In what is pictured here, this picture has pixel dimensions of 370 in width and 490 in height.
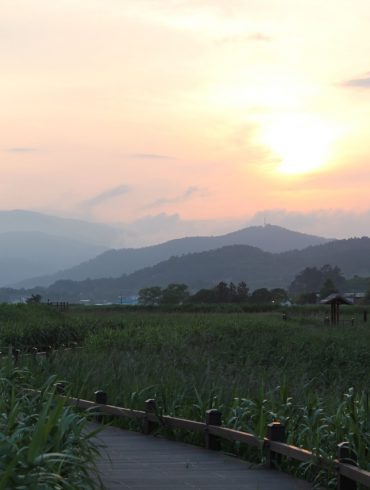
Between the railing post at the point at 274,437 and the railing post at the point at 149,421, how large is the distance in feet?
6.30

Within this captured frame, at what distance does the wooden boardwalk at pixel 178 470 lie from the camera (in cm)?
567

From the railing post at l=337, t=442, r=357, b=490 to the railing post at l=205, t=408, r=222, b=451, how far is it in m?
1.78

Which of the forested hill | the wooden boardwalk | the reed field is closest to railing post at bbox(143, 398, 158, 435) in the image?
the reed field

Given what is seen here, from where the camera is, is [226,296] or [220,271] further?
[220,271]

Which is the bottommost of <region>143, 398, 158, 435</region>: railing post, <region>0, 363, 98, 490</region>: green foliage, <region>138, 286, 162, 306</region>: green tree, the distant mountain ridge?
<region>143, 398, 158, 435</region>: railing post

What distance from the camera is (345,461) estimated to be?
5.35 metres

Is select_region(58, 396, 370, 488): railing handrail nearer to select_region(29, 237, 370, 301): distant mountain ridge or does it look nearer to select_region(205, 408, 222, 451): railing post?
select_region(205, 408, 222, 451): railing post

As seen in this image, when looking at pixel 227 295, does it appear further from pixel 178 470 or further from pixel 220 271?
A: pixel 220 271

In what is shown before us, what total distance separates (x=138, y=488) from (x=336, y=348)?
620 inches

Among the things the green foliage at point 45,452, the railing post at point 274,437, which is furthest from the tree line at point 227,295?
the green foliage at point 45,452

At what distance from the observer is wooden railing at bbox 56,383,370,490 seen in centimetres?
529

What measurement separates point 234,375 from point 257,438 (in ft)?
22.4

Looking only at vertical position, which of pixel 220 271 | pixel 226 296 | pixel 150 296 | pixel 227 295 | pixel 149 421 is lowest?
pixel 149 421

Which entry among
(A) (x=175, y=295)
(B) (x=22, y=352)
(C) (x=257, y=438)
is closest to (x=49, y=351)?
(B) (x=22, y=352)
